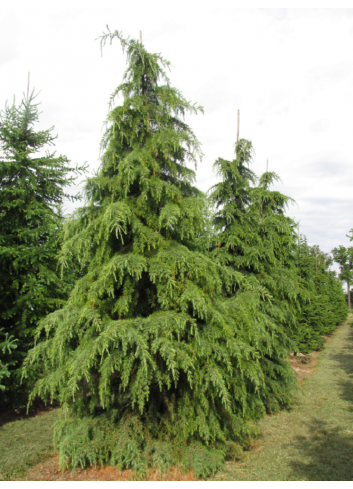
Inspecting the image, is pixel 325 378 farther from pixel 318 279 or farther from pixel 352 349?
pixel 318 279

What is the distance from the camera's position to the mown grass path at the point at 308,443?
4949mm

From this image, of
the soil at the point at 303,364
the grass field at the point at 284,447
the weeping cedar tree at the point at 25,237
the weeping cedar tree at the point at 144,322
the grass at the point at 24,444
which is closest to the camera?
the weeping cedar tree at the point at 144,322

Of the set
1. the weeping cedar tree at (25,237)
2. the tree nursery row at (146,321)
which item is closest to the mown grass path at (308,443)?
the tree nursery row at (146,321)

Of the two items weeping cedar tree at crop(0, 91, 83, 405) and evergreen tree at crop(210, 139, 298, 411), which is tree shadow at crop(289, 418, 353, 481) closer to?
evergreen tree at crop(210, 139, 298, 411)

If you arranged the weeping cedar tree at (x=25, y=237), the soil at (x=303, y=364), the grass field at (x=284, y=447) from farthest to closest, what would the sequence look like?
1. the soil at (x=303, y=364)
2. the weeping cedar tree at (x=25, y=237)
3. the grass field at (x=284, y=447)

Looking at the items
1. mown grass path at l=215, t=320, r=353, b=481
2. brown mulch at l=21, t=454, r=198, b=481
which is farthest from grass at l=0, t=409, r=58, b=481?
mown grass path at l=215, t=320, r=353, b=481

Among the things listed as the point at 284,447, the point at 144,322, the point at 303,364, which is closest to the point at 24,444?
the point at 144,322

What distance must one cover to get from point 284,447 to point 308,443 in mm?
580

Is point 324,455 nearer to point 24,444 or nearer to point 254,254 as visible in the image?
point 254,254

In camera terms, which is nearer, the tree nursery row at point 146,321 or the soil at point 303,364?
the tree nursery row at point 146,321

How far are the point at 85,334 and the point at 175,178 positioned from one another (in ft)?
9.65

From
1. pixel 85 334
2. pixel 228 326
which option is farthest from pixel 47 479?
pixel 228 326

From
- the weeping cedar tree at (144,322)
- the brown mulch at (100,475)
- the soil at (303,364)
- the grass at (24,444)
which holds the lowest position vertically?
the soil at (303,364)

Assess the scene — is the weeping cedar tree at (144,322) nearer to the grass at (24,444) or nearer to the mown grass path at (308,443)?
the mown grass path at (308,443)
